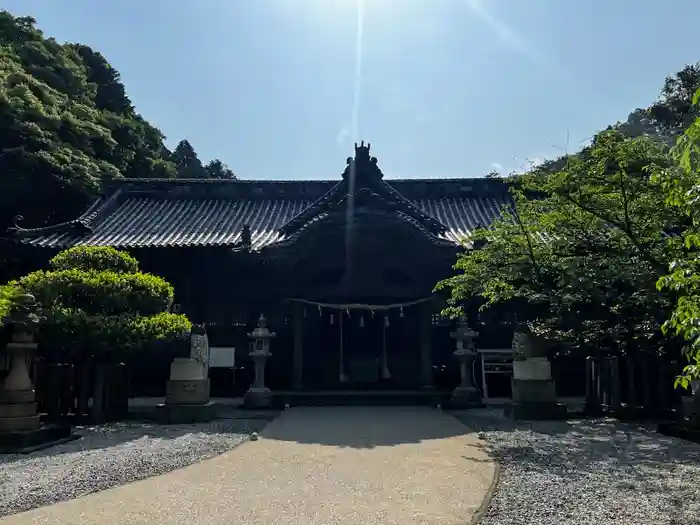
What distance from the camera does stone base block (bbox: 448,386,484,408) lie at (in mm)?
14258

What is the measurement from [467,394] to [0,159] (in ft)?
76.7

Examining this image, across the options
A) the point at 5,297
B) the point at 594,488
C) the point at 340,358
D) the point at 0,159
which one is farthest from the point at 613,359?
the point at 0,159

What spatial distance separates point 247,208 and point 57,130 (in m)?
15.6

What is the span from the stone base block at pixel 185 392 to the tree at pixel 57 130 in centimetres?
1587

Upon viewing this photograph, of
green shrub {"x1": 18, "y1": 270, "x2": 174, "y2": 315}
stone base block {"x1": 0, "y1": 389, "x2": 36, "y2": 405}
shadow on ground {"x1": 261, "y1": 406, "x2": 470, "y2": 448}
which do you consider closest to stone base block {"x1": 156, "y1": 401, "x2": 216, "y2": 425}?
shadow on ground {"x1": 261, "y1": 406, "x2": 470, "y2": 448}

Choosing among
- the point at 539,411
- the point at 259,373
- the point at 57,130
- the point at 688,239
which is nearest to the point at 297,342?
the point at 259,373

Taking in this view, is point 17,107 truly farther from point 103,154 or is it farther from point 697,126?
point 697,126

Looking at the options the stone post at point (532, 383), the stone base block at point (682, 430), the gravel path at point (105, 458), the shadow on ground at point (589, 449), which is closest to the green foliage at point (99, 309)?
the gravel path at point (105, 458)

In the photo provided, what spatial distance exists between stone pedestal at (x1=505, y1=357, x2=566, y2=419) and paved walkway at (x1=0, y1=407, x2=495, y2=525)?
2.34 m

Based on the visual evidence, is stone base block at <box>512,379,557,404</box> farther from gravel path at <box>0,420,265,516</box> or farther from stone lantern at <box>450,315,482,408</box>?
gravel path at <box>0,420,265,516</box>

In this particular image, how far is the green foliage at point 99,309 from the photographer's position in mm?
10844

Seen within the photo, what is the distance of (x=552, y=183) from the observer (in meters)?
9.09

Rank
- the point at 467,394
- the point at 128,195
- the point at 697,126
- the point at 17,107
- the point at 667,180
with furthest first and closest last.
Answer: the point at 17,107 < the point at 128,195 < the point at 467,394 < the point at 667,180 < the point at 697,126

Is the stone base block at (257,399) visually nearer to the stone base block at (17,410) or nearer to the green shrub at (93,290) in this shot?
the green shrub at (93,290)
